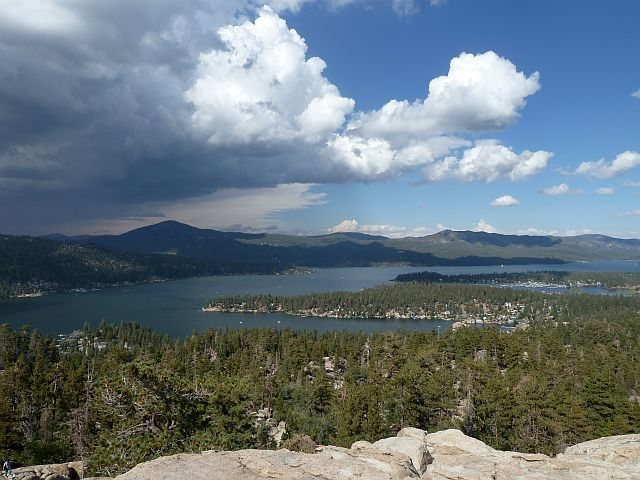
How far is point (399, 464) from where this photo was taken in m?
13.8

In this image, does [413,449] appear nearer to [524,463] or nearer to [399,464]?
[399,464]

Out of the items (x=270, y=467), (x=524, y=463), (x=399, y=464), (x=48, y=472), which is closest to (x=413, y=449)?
(x=399, y=464)

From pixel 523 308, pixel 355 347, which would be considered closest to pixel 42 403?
pixel 355 347

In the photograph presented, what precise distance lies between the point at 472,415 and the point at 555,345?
46383 mm

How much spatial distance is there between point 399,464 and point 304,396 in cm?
3850

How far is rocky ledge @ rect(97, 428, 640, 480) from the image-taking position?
12203mm

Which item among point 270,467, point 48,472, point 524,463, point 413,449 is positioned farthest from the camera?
point 48,472

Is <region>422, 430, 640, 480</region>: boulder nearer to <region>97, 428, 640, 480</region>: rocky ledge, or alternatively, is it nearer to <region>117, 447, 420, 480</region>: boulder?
<region>97, 428, 640, 480</region>: rocky ledge

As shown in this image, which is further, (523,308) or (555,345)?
(523,308)

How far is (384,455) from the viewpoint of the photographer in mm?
14750

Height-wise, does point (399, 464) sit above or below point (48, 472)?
above

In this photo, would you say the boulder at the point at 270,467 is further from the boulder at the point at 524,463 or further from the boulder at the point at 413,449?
the boulder at the point at 524,463

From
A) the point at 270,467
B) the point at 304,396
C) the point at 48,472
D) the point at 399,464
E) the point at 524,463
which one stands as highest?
the point at 270,467

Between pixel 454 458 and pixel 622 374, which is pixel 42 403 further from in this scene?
pixel 622 374
